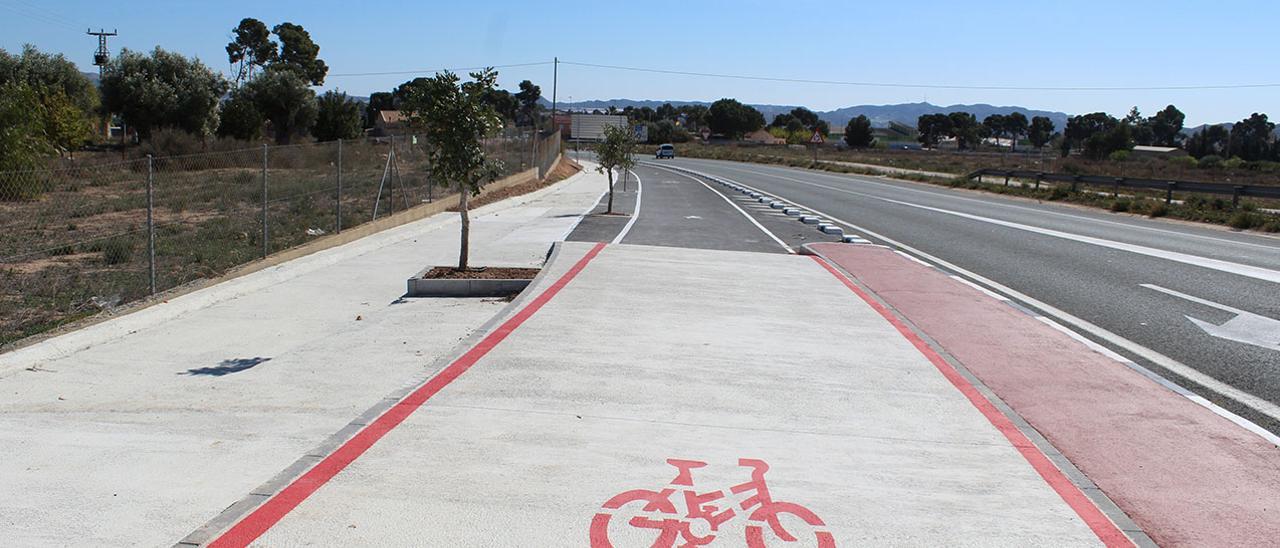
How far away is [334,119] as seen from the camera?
5819 centimetres

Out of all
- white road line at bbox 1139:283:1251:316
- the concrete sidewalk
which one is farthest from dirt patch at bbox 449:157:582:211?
white road line at bbox 1139:283:1251:316

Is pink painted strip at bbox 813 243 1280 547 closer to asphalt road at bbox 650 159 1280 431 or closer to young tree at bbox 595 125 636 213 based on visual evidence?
asphalt road at bbox 650 159 1280 431

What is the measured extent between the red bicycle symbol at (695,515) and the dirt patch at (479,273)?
7.11 meters

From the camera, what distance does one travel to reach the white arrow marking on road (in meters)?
9.07

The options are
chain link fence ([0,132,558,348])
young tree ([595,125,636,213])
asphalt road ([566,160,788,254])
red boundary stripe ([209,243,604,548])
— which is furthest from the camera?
young tree ([595,125,636,213])

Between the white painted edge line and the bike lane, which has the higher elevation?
the white painted edge line

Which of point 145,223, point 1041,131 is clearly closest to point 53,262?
point 145,223

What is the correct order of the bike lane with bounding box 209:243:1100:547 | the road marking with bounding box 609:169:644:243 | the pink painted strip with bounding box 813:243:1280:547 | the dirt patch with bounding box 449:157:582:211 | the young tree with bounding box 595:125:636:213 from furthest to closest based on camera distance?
1. the dirt patch with bounding box 449:157:582:211
2. the young tree with bounding box 595:125:636:213
3. the road marking with bounding box 609:169:644:243
4. the pink painted strip with bounding box 813:243:1280:547
5. the bike lane with bounding box 209:243:1100:547

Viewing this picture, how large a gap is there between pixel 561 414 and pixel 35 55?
2093 inches

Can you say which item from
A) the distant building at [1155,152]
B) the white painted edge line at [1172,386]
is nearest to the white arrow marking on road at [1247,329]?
the white painted edge line at [1172,386]

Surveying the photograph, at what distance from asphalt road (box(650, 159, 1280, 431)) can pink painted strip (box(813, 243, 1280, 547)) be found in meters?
0.44

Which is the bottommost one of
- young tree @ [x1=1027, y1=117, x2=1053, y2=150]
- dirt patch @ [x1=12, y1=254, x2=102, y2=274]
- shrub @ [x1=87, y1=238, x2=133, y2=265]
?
dirt patch @ [x1=12, y1=254, x2=102, y2=274]

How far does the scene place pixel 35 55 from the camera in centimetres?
4897

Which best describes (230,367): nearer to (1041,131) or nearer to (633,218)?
(633,218)
